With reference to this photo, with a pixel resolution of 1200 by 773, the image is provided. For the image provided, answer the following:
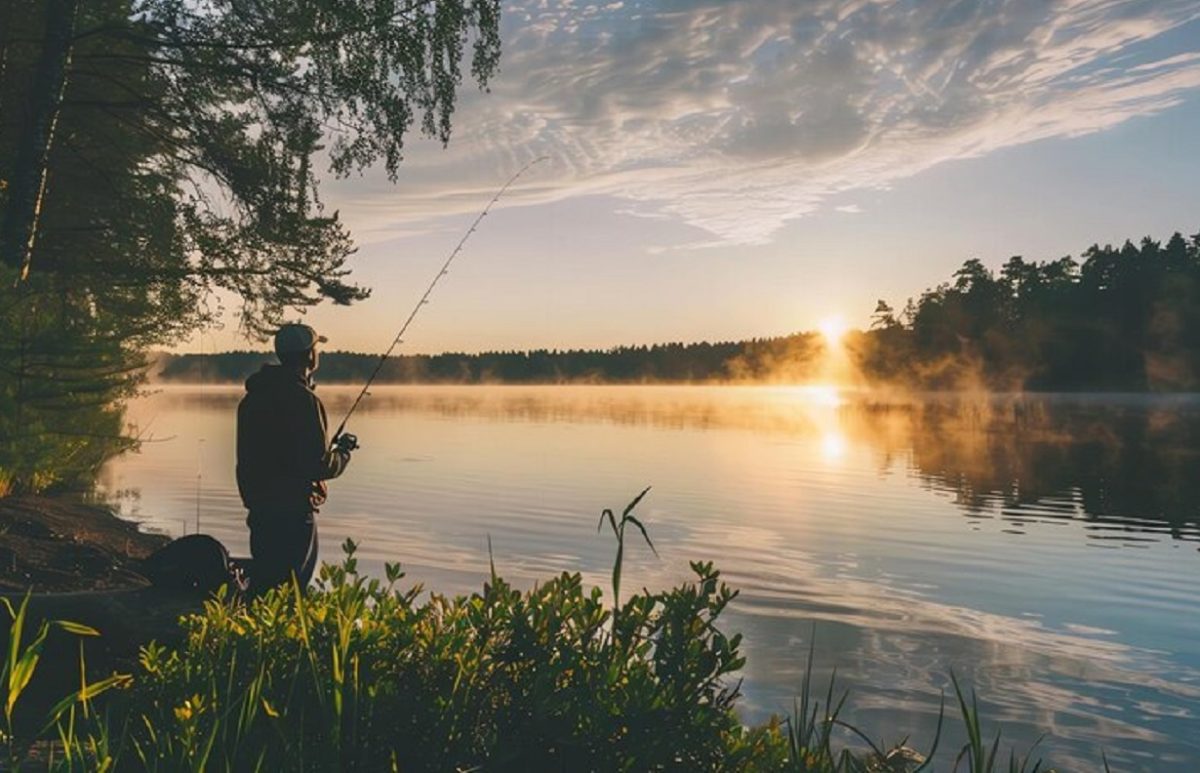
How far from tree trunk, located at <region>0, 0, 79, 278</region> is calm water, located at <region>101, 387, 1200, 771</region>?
669 centimetres

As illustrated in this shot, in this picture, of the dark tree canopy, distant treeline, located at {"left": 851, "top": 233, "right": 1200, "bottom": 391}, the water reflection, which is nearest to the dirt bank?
the dark tree canopy

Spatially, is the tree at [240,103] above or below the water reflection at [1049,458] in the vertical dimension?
above

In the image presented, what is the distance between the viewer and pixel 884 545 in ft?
62.5

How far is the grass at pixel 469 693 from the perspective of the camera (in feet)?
12.9

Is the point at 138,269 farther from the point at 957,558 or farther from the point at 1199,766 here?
the point at 957,558

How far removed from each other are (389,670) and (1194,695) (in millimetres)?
8973

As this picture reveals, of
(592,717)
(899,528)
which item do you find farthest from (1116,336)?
(592,717)

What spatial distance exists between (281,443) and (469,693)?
3133 millimetres

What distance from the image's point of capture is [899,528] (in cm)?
2125

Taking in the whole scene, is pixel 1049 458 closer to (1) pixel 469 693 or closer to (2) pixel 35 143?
(2) pixel 35 143

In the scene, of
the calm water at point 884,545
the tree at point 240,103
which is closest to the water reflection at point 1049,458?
the calm water at point 884,545

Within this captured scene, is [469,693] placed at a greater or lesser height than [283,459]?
lesser

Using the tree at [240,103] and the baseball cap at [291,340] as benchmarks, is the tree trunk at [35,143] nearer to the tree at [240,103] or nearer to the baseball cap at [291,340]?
the tree at [240,103]

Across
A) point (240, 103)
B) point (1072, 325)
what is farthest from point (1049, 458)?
point (1072, 325)
